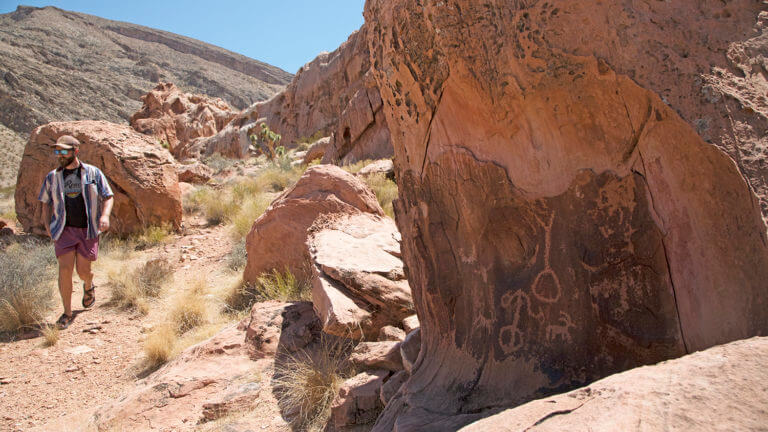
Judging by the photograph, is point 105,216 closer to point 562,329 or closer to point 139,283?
point 139,283

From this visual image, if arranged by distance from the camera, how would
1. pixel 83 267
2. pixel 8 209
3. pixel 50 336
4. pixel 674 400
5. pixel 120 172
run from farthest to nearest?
1. pixel 8 209
2. pixel 120 172
3. pixel 83 267
4. pixel 50 336
5. pixel 674 400

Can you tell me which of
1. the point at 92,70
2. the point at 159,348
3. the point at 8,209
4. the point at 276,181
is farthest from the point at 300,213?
the point at 92,70

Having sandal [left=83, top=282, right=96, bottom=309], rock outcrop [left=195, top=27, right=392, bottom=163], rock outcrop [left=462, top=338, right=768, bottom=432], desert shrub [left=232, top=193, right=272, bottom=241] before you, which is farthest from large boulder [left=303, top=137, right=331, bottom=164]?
rock outcrop [left=462, top=338, right=768, bottom=432]

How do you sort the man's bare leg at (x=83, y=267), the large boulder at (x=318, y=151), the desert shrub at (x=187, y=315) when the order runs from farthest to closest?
the large boulder at (x=318, y=151), the man's bare leg at (x=83, y=267), the desert shrub at (x=187, y=315)

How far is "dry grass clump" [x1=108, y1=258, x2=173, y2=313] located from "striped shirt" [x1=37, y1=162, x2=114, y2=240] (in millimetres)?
791

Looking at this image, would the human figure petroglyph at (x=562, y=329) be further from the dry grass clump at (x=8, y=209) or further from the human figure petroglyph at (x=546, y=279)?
the dry grass clump at (x=8, y=209)

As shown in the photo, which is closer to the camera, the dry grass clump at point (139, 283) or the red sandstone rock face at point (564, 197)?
the red sandstone rock face at point (564, 197)

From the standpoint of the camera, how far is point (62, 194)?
5.11m

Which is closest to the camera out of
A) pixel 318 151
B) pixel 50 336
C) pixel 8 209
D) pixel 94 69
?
pixel 50 336

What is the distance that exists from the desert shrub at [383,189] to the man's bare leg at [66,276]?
13.8ft

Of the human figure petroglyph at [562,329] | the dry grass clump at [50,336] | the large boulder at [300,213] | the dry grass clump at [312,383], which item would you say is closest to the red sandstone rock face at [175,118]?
the dry grass clump at [50,336]

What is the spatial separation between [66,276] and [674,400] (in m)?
5.62

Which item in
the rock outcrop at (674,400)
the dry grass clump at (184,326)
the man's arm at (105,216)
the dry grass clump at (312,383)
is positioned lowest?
the dry grass clump at (312,383)

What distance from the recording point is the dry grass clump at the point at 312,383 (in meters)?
2.96
